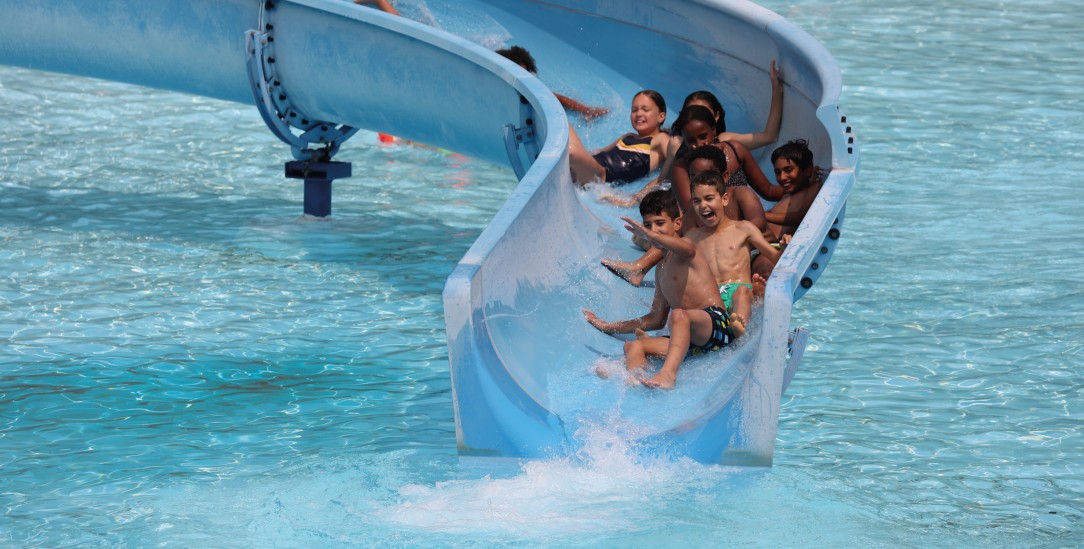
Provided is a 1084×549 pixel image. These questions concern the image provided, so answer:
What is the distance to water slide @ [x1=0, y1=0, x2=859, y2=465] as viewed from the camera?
3867 millimetres

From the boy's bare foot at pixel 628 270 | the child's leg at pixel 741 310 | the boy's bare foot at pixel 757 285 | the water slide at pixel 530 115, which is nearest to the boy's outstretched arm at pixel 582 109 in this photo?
the water slide at pixel 530 115

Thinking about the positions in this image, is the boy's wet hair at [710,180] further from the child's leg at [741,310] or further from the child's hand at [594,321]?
the child's hand at [594,321]

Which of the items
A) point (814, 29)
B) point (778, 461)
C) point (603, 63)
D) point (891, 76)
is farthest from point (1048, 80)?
point (778, 461)

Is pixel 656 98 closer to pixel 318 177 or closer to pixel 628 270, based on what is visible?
pixel 628 270

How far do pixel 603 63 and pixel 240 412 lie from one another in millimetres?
3487

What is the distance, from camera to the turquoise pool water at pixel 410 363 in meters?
3.67

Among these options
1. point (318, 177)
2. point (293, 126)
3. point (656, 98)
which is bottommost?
point (318, 177)

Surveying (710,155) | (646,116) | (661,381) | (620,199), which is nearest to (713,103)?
(646,116)

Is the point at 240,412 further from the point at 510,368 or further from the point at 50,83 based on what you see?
the point at 50,83

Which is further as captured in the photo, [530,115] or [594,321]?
[530,115]

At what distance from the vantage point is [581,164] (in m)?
6.06

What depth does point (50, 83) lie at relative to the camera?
11234mm

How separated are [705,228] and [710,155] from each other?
596 millimetres

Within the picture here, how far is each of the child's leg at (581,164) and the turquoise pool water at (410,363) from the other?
0.83 meters
